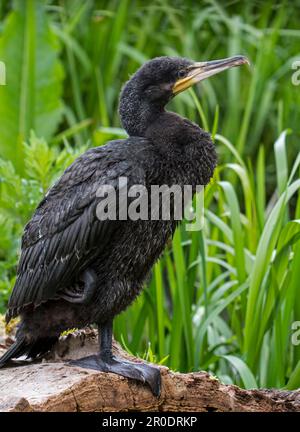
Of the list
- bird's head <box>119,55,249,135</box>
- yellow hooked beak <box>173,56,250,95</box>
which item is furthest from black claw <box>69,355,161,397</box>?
yellow hooked beak <box>173,56,250,95</box>

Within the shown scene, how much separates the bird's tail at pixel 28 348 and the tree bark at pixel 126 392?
41 millimetres

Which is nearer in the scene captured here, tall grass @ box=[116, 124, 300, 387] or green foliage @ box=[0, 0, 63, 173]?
tall grass @ box=[116, 124, 300, 387]

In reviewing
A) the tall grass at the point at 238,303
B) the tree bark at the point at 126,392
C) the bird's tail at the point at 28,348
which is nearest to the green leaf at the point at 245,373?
the tall grass at the point at 238,303

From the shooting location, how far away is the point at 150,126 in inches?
124

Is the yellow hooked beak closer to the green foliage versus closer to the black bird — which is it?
the black bird

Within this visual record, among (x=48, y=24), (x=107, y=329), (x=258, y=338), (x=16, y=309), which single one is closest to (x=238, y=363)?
(x=258, y=338)

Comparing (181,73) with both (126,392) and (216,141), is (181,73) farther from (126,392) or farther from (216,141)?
(216,141)

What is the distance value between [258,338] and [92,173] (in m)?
1.07

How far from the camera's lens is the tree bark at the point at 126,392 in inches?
108

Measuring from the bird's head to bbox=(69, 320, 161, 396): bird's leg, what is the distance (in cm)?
67

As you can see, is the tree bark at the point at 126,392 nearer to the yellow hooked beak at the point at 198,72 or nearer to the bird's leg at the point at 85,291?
the bird's leg at the point at 85,291

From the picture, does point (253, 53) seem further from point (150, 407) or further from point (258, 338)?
point (150, 407)

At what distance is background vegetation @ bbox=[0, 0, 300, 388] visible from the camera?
372 centimetres

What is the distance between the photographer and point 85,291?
300 cm
